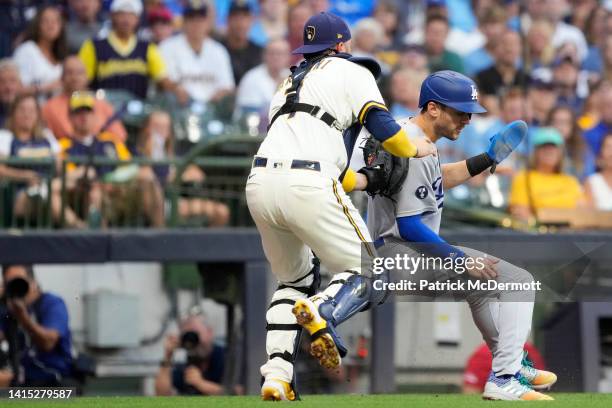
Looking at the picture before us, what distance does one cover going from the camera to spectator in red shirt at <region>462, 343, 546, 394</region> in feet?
29.3

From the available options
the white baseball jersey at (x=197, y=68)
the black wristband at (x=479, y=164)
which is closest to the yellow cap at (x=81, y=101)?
the white baseball jersey at (x=197, y=68)

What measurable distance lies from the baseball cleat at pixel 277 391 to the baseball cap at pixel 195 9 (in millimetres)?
6224

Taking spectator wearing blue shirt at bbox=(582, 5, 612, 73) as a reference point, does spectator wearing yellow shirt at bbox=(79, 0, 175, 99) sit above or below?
below

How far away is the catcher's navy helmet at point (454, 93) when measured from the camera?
6207 mm

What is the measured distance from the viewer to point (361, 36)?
12.0 meters

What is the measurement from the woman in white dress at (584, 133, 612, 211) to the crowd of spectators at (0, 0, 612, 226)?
0.02m

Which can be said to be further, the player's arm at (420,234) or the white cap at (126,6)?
the white cap at (126,6)

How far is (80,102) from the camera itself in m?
10.2

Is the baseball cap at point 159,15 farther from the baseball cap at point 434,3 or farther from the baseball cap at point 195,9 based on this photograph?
the baseball cap at point 434,3

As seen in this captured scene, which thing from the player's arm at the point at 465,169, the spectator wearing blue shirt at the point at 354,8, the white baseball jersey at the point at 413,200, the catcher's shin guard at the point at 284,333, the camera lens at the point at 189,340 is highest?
the spectator wearing blue shirt at the point at 354,8

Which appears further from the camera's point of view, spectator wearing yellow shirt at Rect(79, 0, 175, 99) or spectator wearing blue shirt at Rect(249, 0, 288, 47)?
spectator wearing blue shirt at Rect(249, 0, 288, 47)

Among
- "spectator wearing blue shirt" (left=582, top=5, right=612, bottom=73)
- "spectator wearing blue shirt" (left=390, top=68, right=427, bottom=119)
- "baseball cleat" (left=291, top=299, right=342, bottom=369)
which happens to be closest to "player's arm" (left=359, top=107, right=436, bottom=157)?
"baseball cleat" (left=291, top=299, right=342, bottom=369)

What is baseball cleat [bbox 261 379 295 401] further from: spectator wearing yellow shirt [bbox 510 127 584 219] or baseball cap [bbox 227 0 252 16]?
baseball cap [bbox 227 0 252 16]

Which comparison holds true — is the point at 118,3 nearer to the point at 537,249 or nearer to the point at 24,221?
the point at 24,221
